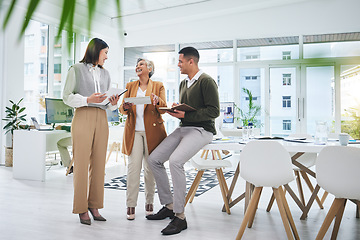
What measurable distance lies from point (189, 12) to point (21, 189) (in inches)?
197

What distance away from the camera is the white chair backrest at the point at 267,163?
2.28 meters

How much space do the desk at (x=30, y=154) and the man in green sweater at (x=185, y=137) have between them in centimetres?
248

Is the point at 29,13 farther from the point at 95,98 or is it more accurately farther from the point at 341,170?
the point at 95,98

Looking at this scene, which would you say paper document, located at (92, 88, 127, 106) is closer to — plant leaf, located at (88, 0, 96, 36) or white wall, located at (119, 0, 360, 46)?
plant leaf, located at (88, 0, 96, 36)

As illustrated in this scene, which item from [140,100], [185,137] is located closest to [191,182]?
[185,137]

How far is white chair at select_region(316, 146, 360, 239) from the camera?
200 centimetres

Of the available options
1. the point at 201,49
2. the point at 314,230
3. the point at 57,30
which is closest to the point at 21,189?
the point at 314,230

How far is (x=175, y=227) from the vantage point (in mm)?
2547

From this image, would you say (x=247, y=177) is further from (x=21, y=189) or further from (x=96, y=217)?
(x=21, y=189)

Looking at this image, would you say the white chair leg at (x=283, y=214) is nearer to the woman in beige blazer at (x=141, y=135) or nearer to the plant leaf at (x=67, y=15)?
the woman in beige blazer at (x=141, y=135)

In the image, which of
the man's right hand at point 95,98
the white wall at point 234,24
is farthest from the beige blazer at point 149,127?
the white wall at point 234,24

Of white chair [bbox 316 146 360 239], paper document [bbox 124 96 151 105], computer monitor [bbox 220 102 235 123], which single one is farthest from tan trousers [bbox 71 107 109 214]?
computer monitor [bbox 220 102 235 123]

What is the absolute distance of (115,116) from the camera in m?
5.79

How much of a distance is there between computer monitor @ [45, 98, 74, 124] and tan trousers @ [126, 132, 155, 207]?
2.23m
